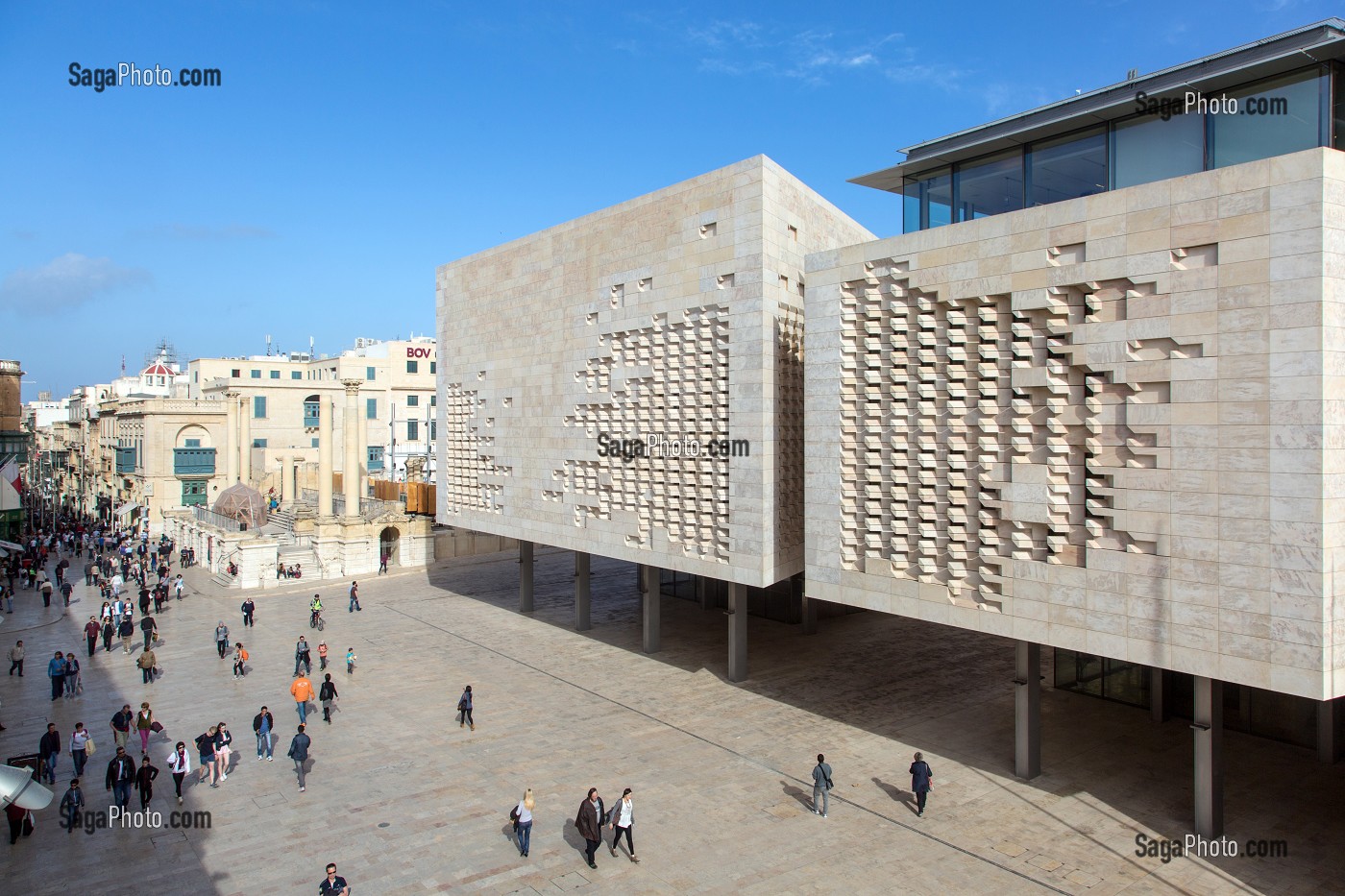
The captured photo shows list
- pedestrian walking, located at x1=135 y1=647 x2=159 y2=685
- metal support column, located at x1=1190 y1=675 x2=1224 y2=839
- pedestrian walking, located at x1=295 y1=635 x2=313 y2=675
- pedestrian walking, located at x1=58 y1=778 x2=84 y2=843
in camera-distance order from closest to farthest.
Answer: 1. metal support column, located at x1=1190 y1=675 x2=1224 y2=839
2. pedestrian walking, located at x1=58 y1=778 x2=84 y2=843
3. pedestrian walking, located at x1=295 y1=635 x2=313 y2=675
4. pedestrian walking, located at x1=135 y1=647 x2=159 y2=685

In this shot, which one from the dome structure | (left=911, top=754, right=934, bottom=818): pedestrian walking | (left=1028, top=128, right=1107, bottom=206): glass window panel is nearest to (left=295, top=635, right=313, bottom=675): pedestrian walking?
(left=911, top=754, right=934, bottom=818): pedestrian walking

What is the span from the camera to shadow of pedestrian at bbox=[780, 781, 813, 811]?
16.9 metres

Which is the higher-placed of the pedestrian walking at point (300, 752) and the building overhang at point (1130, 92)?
the building overhang at point (1130, 92)

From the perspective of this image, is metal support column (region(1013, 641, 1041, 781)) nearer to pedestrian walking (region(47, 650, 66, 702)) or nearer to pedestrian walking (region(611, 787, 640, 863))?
pedestrian walking (region(611, 787, 640, 863))

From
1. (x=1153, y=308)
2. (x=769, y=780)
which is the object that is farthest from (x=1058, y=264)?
(x=769, y=780)

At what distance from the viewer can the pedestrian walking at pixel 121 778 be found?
16.5 meters

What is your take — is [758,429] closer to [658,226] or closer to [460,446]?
[658,226]

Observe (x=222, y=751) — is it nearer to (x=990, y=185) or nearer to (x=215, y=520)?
(x=990, y=185)

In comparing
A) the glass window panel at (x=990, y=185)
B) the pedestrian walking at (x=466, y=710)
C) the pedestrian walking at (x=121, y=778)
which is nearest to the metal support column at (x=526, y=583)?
the pedestrian walking at (x=466, y=710)

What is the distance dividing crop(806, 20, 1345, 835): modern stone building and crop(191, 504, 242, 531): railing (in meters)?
35.8

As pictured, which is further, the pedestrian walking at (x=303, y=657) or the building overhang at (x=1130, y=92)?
the pedestrian walking at (x=303, y=657)

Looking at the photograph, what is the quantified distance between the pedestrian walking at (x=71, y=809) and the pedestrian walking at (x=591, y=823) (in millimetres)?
9933

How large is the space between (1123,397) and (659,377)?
12691 mm

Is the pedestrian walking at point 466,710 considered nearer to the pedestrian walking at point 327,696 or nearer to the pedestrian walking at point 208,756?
the pedestrian walking at point 327,696
